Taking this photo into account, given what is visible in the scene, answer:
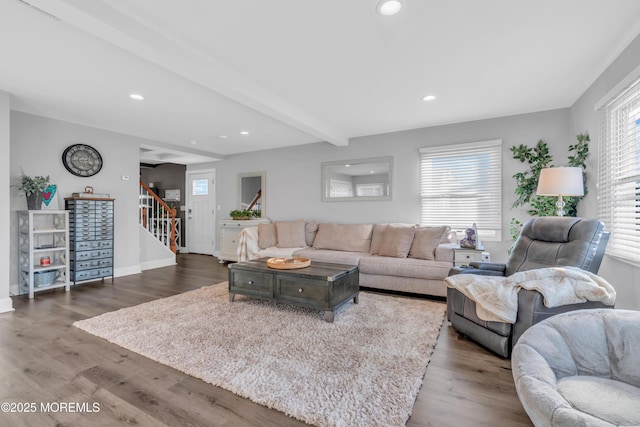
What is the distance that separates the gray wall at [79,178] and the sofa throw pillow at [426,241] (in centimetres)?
463

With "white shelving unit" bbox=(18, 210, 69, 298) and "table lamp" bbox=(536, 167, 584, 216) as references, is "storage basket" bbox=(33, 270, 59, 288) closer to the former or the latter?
"white shelving unit" bbox=(18, 210, 69, 298)

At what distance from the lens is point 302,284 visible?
2984 millimetres

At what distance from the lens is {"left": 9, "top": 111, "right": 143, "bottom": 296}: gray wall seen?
3848 mm

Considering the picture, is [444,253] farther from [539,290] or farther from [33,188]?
[33,188]

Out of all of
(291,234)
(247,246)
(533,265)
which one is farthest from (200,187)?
(533,265)

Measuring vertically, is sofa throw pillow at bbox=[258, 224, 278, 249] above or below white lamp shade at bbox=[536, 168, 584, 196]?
below

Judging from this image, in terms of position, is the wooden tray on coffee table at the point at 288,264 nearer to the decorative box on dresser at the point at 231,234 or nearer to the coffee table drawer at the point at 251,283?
the coffee table drawer at the point at 251,283

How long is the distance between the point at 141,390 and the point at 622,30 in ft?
13.6

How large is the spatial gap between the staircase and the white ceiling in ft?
9.59

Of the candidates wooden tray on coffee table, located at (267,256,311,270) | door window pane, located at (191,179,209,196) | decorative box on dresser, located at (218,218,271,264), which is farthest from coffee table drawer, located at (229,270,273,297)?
door window pane, located at (191,179,209,196)

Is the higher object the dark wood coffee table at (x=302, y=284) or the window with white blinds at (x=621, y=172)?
the window with white blinds at (x=621, y=172)

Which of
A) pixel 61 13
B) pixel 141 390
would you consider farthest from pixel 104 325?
pixel 61 13

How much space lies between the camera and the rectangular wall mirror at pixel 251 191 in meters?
6.42

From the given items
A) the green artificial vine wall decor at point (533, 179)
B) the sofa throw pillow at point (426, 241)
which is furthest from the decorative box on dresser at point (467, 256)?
the green artificial vine wall decor at point (533, 179)
